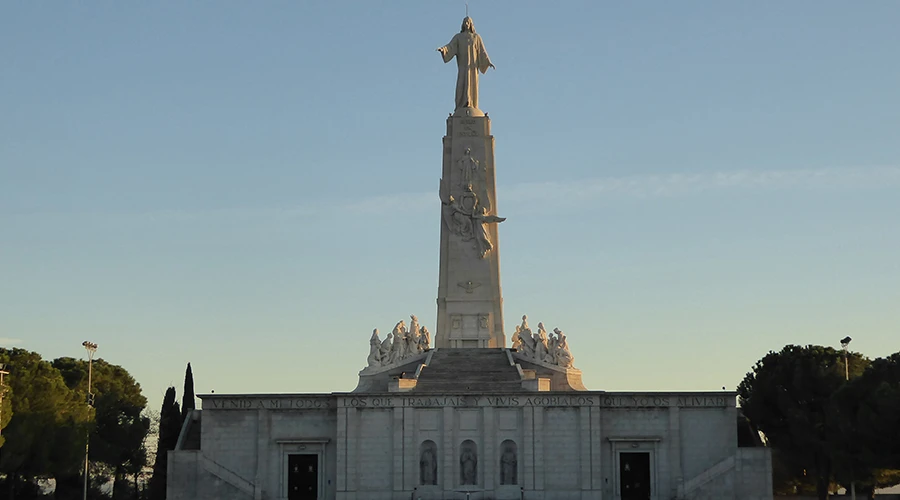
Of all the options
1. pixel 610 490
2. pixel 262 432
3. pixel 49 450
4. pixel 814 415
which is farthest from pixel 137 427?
pixel 814 415

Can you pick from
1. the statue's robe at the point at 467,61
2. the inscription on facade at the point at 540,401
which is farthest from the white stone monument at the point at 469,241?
the inscription on facade at the point at 540,401

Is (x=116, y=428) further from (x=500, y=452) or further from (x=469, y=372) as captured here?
(x=500, y=452)

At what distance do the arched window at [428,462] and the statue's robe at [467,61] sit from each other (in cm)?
2407

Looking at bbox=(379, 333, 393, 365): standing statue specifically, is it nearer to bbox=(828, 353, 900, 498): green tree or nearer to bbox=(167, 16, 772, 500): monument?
bbox=(167, 16, 772, 500): monument

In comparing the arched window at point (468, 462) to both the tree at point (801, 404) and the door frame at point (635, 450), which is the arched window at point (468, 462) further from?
the tree at point (801, 404)

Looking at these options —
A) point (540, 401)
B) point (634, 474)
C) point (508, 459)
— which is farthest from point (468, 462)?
point (634, 474)

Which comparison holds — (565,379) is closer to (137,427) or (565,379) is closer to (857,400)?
(857,400)

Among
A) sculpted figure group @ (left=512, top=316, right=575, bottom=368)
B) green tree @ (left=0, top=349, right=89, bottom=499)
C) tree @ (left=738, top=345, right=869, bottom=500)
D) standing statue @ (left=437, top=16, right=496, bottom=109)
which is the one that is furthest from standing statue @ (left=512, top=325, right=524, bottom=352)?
green tree @ (left=0, top=349, right=89, bottom=499)

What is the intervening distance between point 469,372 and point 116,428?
2306 cm

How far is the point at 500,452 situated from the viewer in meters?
63.4

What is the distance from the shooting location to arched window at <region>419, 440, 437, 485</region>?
6350cm

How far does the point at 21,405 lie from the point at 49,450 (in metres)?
2.48

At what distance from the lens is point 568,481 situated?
63.0m

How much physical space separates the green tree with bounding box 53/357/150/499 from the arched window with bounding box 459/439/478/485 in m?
21.0
